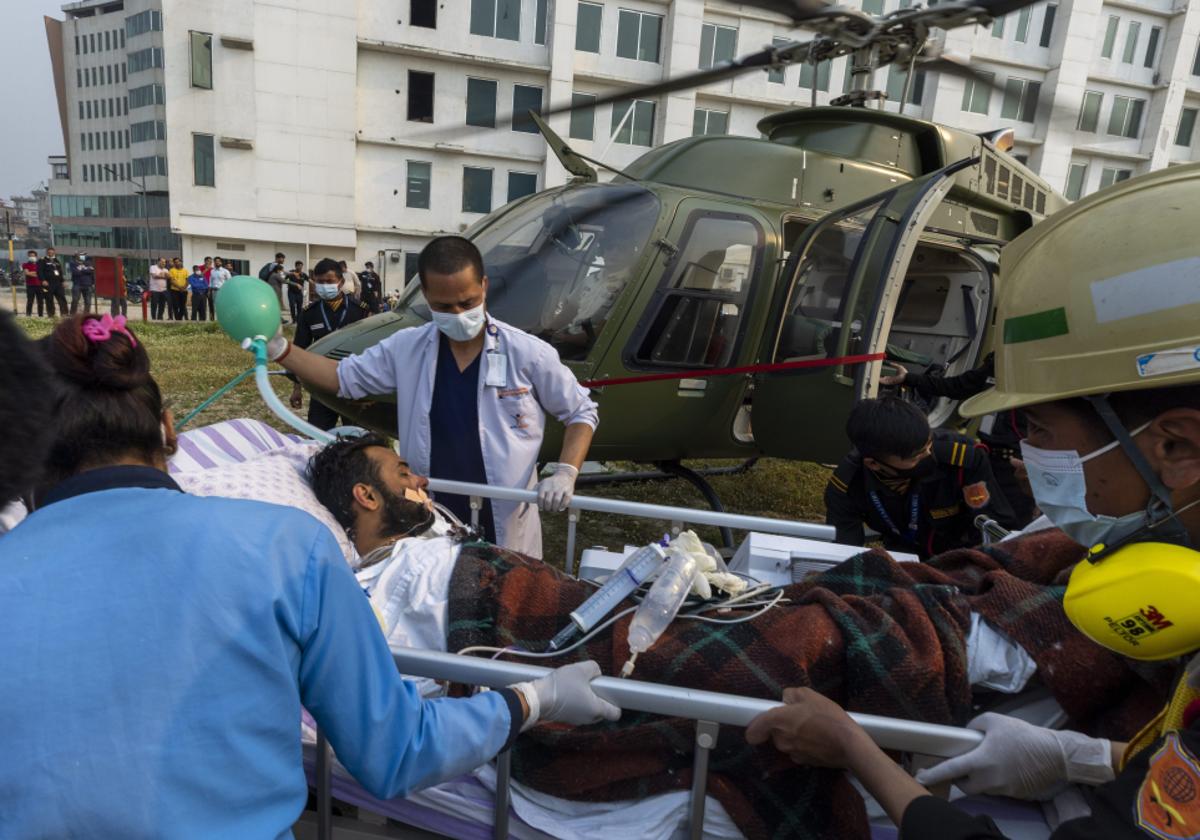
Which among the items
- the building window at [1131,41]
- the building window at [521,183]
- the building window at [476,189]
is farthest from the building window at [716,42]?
the building window at [1131,41]

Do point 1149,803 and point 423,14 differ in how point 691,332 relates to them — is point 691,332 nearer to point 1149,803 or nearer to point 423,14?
point 1149,803

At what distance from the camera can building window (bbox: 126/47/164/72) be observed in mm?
42594

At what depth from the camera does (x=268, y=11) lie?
25453mm

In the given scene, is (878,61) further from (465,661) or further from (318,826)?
(318,826)

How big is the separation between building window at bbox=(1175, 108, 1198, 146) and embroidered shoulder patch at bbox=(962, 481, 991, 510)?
120 ft

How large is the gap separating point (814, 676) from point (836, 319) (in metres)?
3.55

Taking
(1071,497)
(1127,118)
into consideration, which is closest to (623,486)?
(1071,497)

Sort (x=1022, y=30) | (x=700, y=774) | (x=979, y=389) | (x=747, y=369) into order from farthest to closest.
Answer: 1. (x=1022, y=30)
2. (x=747, y=369)
3. (x=979, y=389)
4. (x=700, y=774)

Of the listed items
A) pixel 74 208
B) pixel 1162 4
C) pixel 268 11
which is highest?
pixel 1162 4

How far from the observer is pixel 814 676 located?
175cm

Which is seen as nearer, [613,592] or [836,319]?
[613,592]

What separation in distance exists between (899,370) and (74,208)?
218 ft

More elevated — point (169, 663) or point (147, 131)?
point (147, 131)

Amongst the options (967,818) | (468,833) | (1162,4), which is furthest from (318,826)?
(1162,4)
